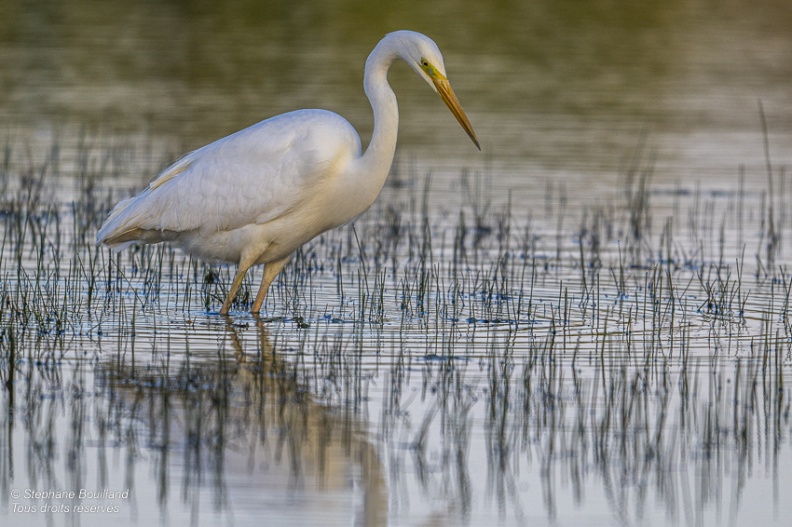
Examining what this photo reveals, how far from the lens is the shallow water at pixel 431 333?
5.73 metres

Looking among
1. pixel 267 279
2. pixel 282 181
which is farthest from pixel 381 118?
pixel 267 279

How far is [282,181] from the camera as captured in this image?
8742 mm

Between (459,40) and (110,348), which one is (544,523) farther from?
A: (459,40)

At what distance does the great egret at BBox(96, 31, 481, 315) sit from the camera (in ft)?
28.6

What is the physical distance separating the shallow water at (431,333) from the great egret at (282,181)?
52 cm

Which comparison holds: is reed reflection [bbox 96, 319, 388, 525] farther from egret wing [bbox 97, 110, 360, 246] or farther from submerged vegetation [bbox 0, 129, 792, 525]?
egret wing [bbox 97, 110, 360, 246]

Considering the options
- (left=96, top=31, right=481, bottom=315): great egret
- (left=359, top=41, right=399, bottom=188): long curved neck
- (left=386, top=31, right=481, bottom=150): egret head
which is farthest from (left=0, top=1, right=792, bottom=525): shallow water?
(left=386, top=31, right=481, bottom=150): egret head

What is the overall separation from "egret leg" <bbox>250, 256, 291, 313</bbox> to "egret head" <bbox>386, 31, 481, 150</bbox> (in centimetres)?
159

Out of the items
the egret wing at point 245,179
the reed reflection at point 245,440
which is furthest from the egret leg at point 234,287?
the reed reflection at point 245,440

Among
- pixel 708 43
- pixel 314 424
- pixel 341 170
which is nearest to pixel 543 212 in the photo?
pixel 341 170

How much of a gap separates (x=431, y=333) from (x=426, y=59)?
1715mm

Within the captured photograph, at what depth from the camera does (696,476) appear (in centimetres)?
587

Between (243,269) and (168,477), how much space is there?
137 inches

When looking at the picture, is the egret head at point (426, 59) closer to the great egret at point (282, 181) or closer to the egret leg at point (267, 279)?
the great egret at point (282, 181)
